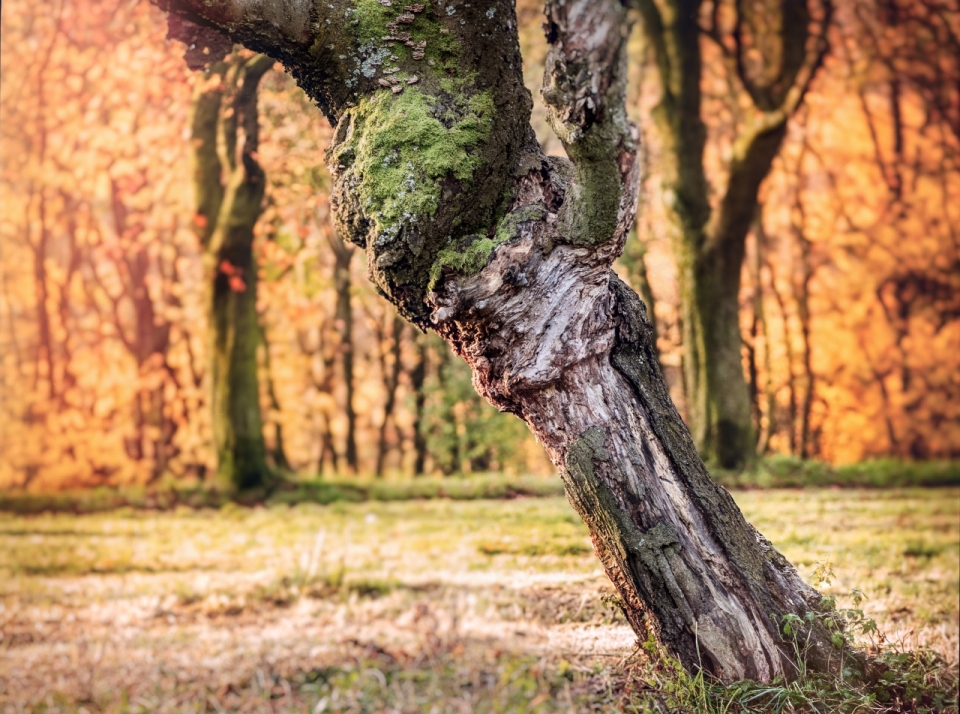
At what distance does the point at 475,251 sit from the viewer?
2.14 metres

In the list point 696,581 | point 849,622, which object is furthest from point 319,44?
point 849,622

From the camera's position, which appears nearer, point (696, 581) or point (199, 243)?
point (696, 581)

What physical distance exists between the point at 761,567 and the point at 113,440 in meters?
5.28

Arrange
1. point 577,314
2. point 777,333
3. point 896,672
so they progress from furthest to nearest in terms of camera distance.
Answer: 1. point 777,333
2. point 896,672
3. point 577,314

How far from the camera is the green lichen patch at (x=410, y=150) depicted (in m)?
2.17

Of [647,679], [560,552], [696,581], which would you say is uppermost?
[696,581]

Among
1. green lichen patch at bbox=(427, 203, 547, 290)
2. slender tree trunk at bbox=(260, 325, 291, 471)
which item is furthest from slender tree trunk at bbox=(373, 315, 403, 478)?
green lichen patch at bbox=(427, 203, 547, 290)

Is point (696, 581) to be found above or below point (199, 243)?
below

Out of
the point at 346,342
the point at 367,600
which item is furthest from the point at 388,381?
the point at 367,600

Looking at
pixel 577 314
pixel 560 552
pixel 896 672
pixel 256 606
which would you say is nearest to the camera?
pixel 577 314

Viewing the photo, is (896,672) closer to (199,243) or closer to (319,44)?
(319,44)

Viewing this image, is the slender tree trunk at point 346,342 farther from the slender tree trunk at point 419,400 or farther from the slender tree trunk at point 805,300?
the slender tree trunk at point 805,300

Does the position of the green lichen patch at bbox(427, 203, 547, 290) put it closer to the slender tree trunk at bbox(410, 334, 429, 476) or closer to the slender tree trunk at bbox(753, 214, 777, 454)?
the slender tree trunk at bbox(410, 334, 429, 476)

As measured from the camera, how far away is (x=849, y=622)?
8.00 feet
